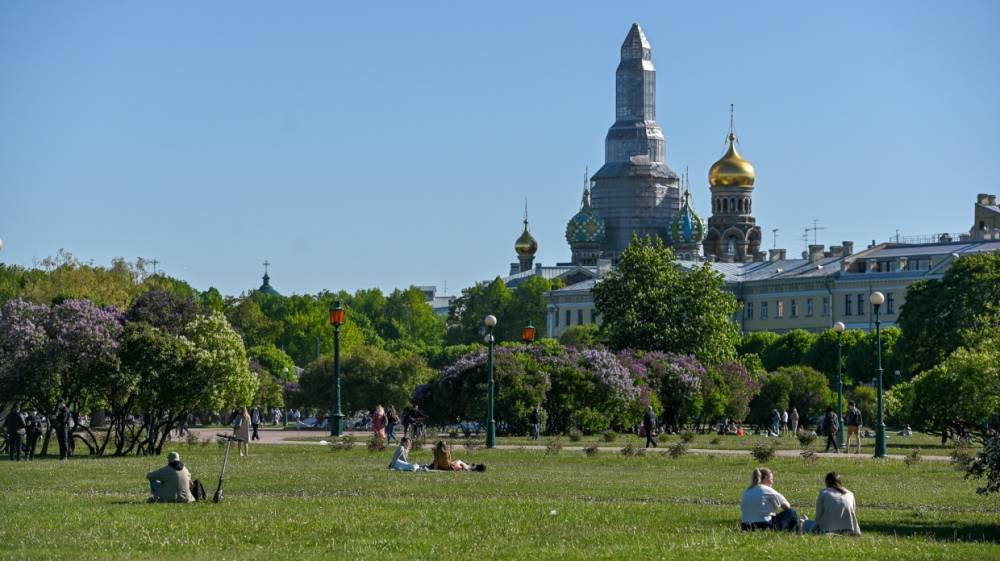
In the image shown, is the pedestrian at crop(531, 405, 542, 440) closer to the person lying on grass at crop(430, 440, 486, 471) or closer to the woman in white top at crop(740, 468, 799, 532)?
the person lying on grass at crop(430, 440, 486, 471)

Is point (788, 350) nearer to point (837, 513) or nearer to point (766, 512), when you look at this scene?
point (766, 512)

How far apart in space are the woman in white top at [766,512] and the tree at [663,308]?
2346 inches

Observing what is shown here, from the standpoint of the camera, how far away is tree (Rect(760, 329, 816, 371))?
408 ft

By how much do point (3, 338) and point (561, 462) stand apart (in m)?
14.6

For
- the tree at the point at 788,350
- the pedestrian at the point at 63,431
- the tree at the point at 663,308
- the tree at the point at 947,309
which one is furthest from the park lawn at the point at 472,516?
the tree at the point at 788,350

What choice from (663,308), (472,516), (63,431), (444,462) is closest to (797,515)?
(472,516)

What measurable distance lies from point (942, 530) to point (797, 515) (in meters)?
1.90

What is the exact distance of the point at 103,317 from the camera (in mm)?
50625

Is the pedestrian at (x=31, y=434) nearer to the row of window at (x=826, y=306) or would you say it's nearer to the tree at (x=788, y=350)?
the tree at (x=788, y=350)

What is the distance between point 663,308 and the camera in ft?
282

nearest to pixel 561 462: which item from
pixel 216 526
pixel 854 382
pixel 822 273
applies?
pixel 216 526

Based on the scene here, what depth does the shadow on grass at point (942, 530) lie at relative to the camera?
82.7 feet

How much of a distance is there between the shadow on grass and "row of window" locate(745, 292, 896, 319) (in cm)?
12577

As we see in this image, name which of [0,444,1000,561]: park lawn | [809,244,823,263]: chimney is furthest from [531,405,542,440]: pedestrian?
[809,244,823,263]: chimney
